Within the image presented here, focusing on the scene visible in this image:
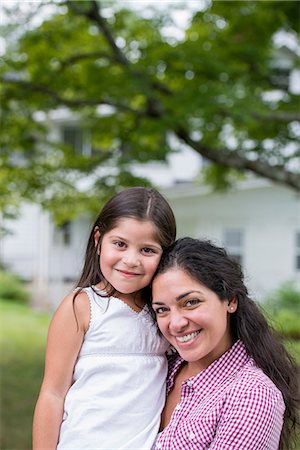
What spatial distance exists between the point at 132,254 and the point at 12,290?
1840cm

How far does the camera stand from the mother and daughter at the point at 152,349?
6.74 feet

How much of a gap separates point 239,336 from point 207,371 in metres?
0.16

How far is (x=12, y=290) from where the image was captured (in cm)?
2011

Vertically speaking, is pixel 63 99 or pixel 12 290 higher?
pixel 63 99

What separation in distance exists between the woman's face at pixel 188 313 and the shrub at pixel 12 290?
18351mm

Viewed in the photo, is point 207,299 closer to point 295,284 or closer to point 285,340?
point 285,340

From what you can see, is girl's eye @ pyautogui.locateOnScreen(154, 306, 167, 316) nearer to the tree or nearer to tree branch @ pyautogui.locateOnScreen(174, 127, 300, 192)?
the tree

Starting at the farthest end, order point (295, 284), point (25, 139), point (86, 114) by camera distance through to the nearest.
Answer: point (295, 284)
point (86, 114)
point (25, 139)

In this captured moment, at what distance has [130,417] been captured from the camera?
2170 millimetres

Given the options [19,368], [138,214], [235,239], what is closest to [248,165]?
[19,368]

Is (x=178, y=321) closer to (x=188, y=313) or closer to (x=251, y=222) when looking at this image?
(x=188, y=313)

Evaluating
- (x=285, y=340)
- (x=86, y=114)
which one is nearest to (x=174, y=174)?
(x=86, y=114)

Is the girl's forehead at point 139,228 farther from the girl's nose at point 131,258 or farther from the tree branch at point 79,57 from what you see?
the tree branch at point 79,57

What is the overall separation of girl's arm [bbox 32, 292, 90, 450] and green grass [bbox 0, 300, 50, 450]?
18.2ft
